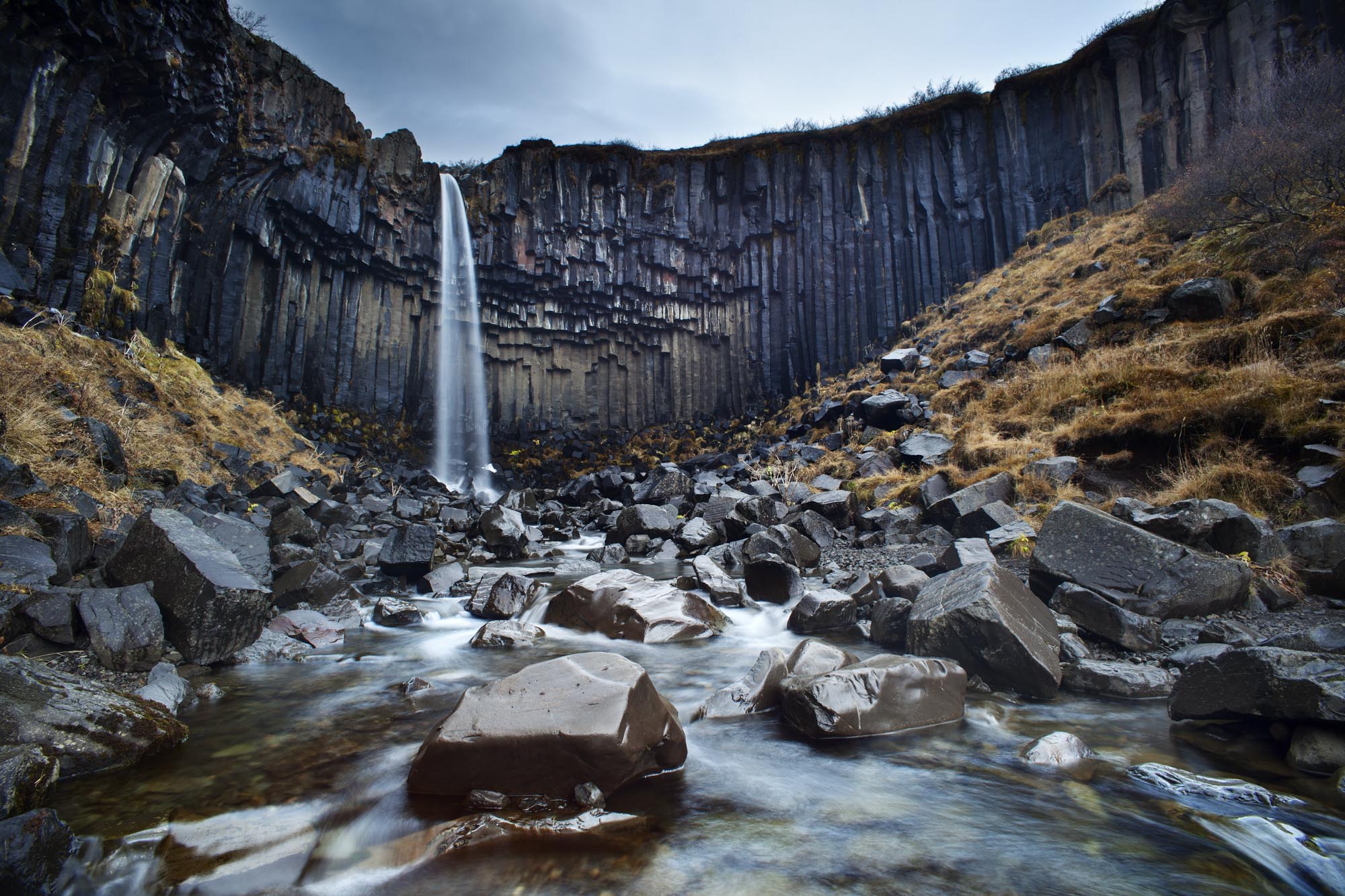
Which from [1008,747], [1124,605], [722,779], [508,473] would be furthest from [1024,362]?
[508,473]

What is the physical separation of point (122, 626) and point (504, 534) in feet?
22.7

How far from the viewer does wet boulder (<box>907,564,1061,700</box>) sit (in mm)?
3627

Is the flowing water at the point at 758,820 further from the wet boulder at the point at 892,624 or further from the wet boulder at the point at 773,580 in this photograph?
the wet boulder at the point at 773,580

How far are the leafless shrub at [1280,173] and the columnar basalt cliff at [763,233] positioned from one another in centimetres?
593

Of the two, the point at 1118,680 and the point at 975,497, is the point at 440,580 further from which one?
the point at 975,497

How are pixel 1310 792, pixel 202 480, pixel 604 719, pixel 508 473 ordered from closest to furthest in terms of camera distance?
pixel 1310 792 < pixel 604 719 < pixel 202 480 < pixel 508 473

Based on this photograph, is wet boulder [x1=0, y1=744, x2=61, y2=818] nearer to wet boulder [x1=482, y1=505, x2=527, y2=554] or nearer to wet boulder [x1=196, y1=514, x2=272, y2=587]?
wet boulder [x1=196, y1=514, x2=272, y2=587]

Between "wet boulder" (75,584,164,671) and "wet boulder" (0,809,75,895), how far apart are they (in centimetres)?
218

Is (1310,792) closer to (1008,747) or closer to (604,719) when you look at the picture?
(1008,747)

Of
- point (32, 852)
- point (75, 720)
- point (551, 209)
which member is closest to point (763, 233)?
point (551, 209)

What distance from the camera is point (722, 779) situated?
9.33 ft

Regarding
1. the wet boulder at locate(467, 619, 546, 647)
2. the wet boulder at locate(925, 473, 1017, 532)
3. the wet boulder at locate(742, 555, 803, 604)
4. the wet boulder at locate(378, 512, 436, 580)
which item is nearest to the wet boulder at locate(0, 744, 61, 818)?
the wet boulder at locate(467, 619, 546, 647)

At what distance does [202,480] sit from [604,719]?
1035 cm

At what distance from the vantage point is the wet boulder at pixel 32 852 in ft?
6.00
